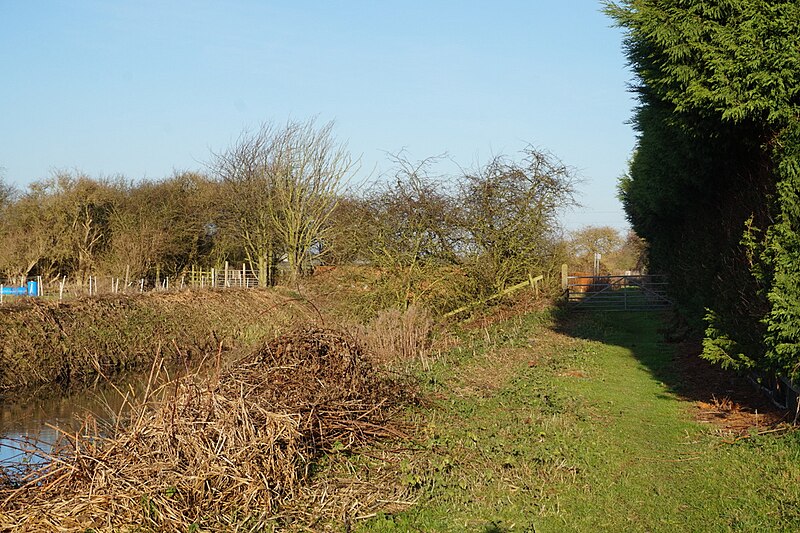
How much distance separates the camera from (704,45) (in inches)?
339

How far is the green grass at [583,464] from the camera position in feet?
19.7

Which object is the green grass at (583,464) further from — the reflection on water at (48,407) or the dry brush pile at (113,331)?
the reflection on water at (48,407)

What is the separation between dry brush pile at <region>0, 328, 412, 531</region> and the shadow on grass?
6154 mm

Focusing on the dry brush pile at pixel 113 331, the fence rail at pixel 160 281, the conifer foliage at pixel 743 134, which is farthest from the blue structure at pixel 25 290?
the conifer foliage at pixel 743 134

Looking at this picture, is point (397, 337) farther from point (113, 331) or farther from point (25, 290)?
point (25, 290)

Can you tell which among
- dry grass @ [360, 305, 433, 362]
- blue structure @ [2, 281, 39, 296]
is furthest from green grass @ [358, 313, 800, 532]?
blue structure @ [2, 281, 39, 296]

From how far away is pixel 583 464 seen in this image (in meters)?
7.41

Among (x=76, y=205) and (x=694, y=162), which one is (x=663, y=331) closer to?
(x=694, y=162)

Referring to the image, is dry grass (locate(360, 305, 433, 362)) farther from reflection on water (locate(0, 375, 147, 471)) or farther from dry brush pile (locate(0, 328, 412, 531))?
dry brush pile (locate(0, 328, 412, 531))

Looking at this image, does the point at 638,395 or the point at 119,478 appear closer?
the point at 119,478

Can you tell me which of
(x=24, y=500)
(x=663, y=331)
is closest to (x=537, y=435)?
(x=24, y=500)

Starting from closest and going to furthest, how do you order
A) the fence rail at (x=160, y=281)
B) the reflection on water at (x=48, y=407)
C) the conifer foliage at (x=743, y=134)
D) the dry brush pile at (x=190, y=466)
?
the dry brush pile at (x=190, y=466), the conifer foliage at (x=743, y=134), the reflection on water at (x=48, y=407), the fence rail at (x=160, y=281)

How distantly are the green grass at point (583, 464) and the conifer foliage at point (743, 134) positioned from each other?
1.30 meters

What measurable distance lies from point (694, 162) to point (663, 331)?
8.33 metres
